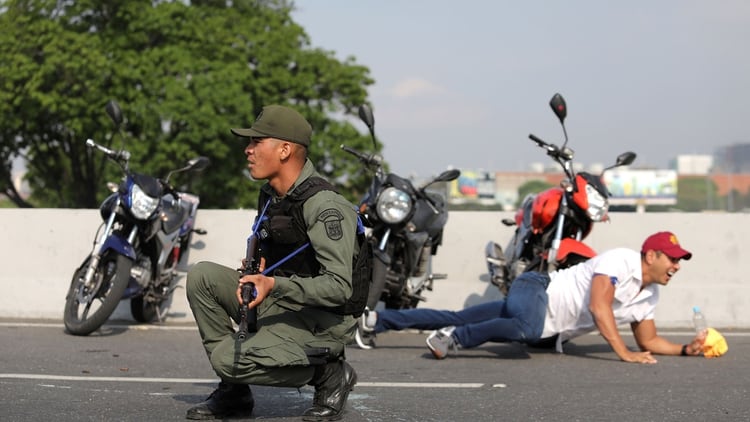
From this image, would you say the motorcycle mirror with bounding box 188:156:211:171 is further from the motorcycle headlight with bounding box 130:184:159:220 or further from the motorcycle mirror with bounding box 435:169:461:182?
the motorcycle mirror with bounding box 435:169:461:182

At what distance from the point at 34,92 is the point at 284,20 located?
12.4 m

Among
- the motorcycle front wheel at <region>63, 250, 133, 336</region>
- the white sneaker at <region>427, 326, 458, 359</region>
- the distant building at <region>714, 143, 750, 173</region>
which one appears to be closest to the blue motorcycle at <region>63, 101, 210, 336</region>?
the motorcycle front wheel at <region>63, 250, 133, 336</region>

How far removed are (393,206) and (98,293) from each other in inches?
91.1

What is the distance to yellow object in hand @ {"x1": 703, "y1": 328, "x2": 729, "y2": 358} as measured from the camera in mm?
8477

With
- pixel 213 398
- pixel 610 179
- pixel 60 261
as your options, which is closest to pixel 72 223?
pixel 60 261

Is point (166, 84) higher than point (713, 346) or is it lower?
higher

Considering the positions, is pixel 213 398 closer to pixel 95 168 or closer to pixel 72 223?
pixel 72 223

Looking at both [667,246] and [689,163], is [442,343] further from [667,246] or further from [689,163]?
[689,163]

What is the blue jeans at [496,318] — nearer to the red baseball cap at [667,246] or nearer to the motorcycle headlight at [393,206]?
the red baseball cap at [667,246]

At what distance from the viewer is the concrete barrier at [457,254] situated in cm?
Result: 1095

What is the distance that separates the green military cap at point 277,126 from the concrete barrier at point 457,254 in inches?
223

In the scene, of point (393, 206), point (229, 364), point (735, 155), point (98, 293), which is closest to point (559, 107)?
point (393, 206)

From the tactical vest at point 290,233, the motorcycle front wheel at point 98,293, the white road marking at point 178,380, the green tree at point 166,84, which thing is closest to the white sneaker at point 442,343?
the white road marking at point 178,380

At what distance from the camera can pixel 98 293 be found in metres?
9.60
